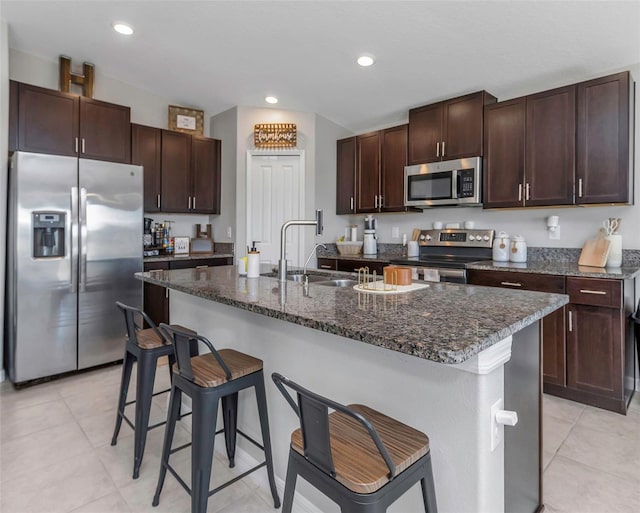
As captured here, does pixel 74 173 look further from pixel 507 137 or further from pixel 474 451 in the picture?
pixel 507 137

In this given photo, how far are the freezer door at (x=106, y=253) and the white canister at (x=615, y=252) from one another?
3.97 metres

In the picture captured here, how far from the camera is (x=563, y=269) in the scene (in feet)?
8.89

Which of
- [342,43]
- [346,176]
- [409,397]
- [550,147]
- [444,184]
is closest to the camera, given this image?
[409,397]

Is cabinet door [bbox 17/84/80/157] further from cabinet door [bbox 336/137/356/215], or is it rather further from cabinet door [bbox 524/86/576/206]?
cabinet door [bbox 524/86/576/206]

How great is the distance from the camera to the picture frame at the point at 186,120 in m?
4.29

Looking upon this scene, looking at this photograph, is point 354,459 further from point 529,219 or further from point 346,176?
point 346,176

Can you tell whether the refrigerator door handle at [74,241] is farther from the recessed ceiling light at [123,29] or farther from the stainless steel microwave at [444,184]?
the stainless steel microwave at [444,184]

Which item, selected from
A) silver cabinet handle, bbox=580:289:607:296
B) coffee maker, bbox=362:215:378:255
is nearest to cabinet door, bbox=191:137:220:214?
coffee maker, bbox=362:215:378:255

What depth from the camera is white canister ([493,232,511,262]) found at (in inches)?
129

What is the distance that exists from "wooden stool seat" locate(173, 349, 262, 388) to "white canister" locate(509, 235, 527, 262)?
8.57 feet

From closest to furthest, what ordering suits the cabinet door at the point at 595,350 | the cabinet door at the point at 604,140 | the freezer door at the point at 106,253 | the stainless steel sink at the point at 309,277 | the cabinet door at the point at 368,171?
the stainless steel sink at the point at 309,277 → the cabinet door at the point at 595,350 → the cabinet door at the point at 604,140 → the freezer door at the point at 106,253 → the cabinet door at the point at 368,171

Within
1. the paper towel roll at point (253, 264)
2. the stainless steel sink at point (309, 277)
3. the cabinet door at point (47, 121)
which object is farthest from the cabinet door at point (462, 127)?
the cabinet door at point (47, 121)

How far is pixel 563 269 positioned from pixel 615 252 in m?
0.44

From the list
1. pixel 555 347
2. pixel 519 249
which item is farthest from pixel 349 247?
pixel 555 347
